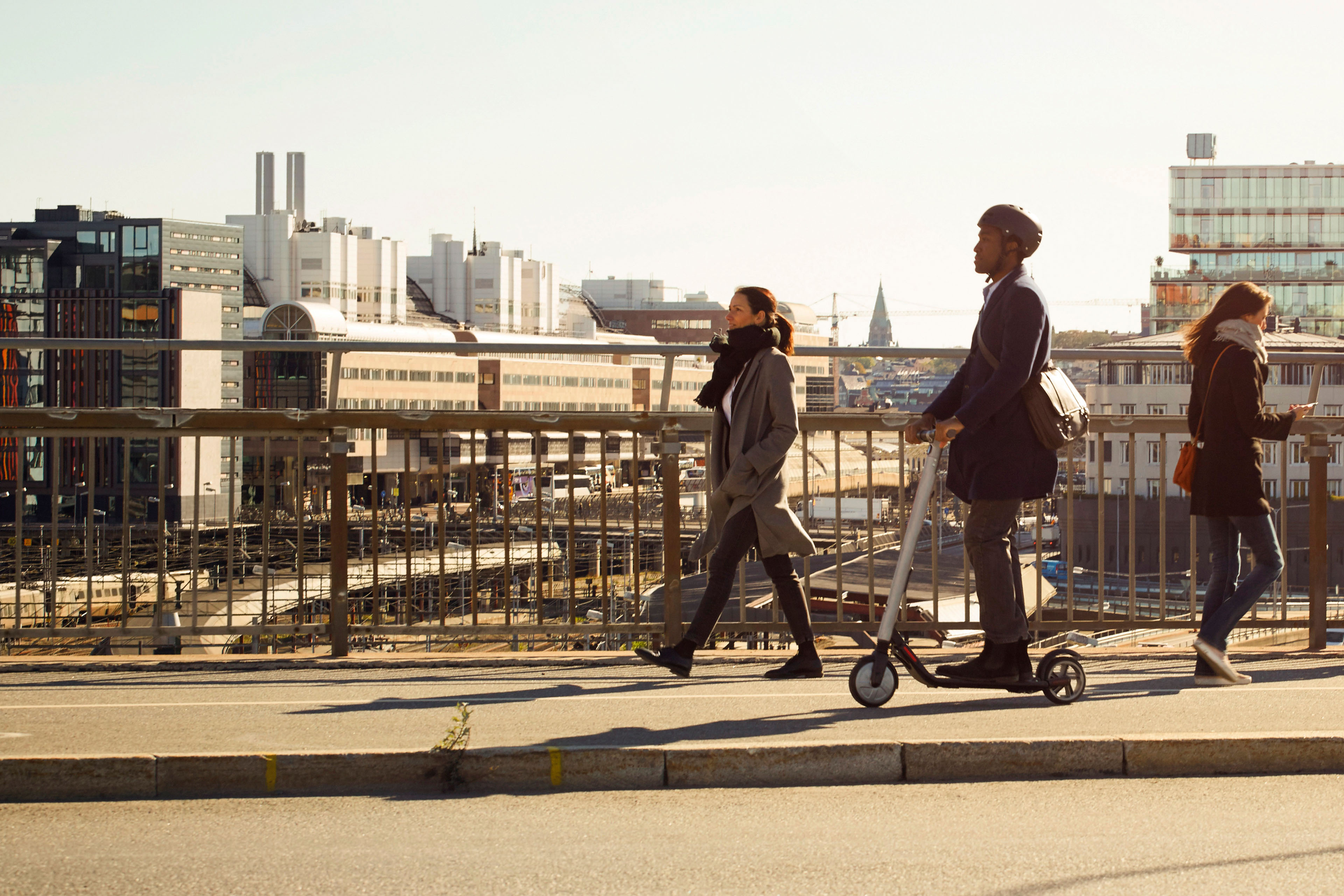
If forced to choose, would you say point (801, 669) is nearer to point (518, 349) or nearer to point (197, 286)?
point (518, 349)

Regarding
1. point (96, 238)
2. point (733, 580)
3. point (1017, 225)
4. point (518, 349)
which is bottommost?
point (733, 580)

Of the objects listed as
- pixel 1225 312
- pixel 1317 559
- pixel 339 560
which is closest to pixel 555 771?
pixel 339 560

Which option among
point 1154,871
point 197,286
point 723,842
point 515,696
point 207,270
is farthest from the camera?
point 207,270

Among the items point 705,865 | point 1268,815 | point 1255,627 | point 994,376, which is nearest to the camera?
point 705,865

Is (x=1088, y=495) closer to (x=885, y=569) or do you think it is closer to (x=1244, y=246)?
(x=885, y=569)

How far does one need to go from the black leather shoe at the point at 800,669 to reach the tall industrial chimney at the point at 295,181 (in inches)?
6677

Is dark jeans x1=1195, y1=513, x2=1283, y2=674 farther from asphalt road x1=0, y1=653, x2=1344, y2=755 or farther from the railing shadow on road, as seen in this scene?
the railing shadow on road

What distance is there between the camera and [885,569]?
7.91 m

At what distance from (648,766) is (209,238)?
380 feet

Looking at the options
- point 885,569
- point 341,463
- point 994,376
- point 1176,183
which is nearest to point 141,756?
point 341,463

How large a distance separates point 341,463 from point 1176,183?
133758mm

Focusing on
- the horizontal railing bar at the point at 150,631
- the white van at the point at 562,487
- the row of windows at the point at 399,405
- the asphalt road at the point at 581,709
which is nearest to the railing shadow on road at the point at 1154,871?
the asphalt road at the point at 581,709

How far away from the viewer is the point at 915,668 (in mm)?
5863

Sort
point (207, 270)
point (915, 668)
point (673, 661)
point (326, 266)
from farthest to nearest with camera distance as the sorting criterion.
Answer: point (326, 266), point (207, 270), point (673, 661), point (915, 668)
